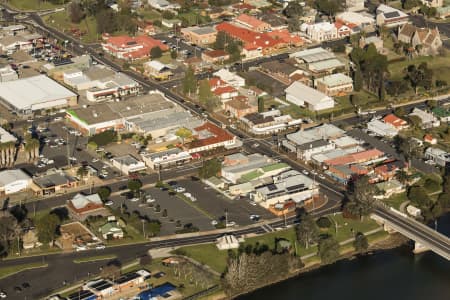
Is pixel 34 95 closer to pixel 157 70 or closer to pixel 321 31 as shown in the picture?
pixel 157 70

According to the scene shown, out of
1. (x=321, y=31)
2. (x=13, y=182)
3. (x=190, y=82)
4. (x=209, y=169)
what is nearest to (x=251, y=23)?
(x=321, y=31)

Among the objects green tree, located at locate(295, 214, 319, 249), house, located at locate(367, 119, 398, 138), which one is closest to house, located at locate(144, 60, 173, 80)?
house, located at locate(367, 119, 398, 138)

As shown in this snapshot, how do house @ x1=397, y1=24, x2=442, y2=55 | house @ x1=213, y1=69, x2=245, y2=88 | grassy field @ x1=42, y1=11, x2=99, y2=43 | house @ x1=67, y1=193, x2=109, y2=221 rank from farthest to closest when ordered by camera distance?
1. grassy field @ x1=42, y1=11, x2=99, y2=43
2. house @ x1=397, y1=24, x2=442, y2=55
3. house @ x1=213, y1=69, x2=245, y2=88
4. house @ x1=67, y1=193, x2=109, y2=221

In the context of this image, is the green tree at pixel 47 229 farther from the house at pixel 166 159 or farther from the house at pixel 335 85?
the house at pixel 335 85

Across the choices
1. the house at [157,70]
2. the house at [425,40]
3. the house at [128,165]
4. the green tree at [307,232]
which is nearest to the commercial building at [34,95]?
the house at [157,70]

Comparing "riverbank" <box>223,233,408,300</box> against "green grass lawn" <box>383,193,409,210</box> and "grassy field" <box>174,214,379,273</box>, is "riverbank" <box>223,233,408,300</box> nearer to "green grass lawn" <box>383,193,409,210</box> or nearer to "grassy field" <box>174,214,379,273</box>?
"grassy field" <box>174,214,379,273</box>

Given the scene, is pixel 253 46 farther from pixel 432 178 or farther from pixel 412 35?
pixel 432 178
